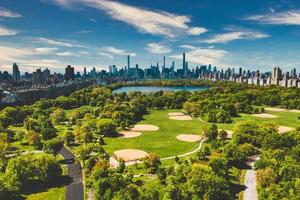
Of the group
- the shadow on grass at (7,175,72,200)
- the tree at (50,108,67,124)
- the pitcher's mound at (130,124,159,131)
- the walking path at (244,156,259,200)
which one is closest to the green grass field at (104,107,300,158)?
the pitcher's mound at (130,124,159,131)

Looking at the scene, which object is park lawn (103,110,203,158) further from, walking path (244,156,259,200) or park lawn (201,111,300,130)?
walking path (244,156,259,200)

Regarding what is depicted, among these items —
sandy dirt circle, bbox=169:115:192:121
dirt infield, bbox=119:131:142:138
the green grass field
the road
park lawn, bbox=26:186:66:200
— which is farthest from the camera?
sandy dirt circle, bbox=169:115:192:121

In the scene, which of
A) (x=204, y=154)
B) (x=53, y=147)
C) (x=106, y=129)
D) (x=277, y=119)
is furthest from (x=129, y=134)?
(x=277, y=119)

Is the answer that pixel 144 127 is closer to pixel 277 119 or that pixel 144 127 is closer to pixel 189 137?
pixel 189 137

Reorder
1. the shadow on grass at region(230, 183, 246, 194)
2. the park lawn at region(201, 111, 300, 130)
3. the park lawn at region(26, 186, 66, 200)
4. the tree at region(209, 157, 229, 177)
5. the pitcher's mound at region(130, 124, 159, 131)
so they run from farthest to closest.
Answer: the park lawn at region(201, 111, 300, 130)
the pitcher's mound at region(130, 124, 159, 131)
the tree at region(209, 157, 229, 177)
the shadow on grass at region(230, 183, 246, 194)
the park lawn at region(26, 186, 66, 200)

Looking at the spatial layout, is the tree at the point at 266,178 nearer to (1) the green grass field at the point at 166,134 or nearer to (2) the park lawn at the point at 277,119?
(1) the green grass field at the point at 166,134

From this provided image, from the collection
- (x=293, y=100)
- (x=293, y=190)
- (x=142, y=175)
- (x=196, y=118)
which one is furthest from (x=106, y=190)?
(x=293, y=100)

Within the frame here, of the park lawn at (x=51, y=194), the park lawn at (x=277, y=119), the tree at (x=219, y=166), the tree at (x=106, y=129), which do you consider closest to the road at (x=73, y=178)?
the park lawn at (x=51, y=194)
